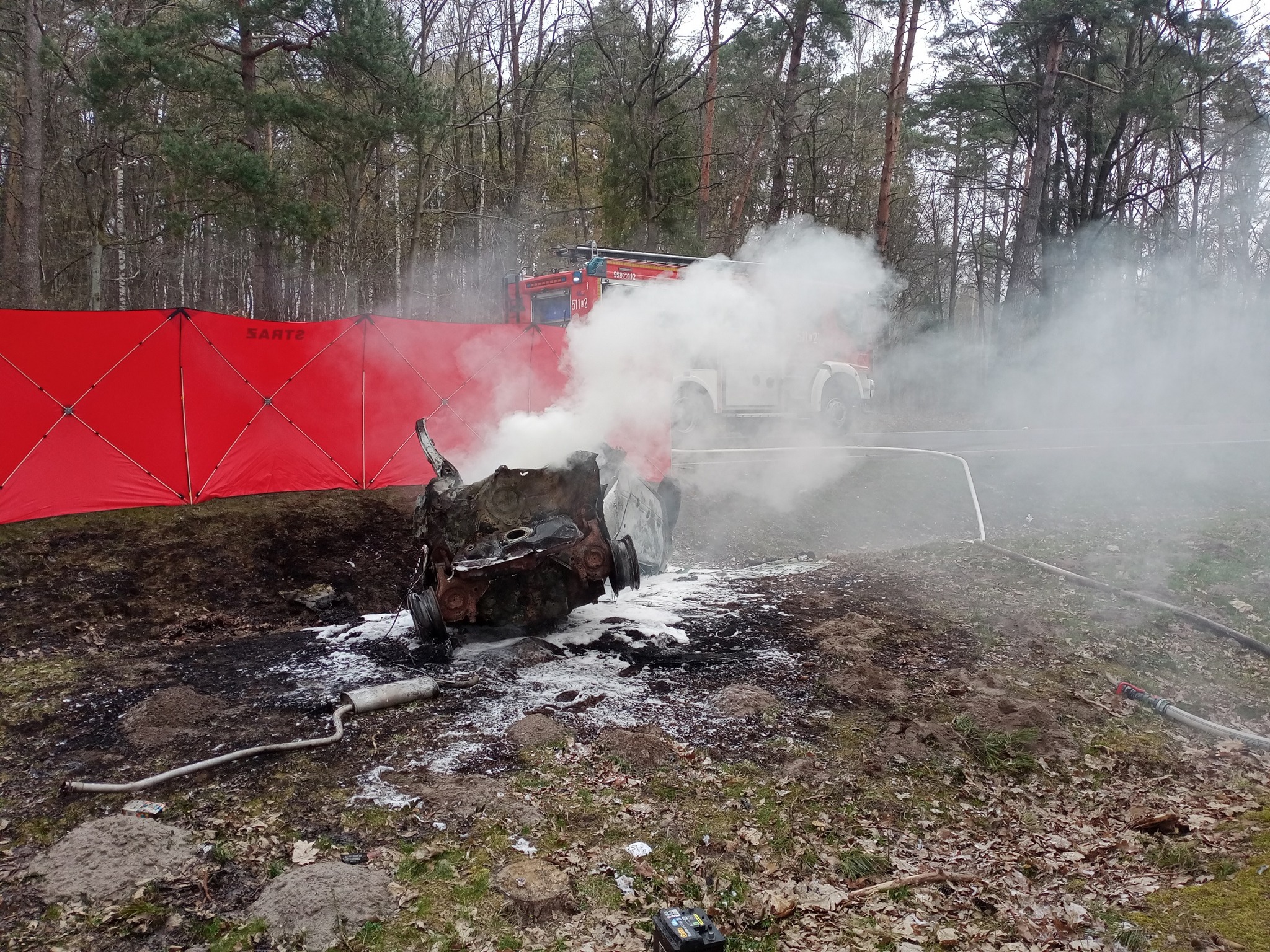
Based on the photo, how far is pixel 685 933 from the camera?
2871 millimetres

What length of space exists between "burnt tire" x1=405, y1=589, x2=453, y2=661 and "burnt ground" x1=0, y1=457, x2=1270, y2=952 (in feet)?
0.71

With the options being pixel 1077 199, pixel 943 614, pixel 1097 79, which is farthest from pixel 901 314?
pixel 943 614

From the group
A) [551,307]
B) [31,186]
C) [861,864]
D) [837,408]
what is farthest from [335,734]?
[837,408]

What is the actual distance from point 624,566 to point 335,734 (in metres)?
2.84

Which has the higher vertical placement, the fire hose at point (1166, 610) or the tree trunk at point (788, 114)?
the tree trunk at point (788, 114)

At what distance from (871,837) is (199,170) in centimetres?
1427

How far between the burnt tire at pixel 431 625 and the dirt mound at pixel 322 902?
275 centimetres

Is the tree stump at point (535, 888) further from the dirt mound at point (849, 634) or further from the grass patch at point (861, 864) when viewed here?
the dirt mound at point (849, 634)

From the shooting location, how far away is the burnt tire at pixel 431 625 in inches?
243

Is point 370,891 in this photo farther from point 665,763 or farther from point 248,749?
point 665,763

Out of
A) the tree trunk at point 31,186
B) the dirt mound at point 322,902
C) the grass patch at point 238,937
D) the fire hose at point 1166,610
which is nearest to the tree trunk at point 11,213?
the tree trunk at point 31,186

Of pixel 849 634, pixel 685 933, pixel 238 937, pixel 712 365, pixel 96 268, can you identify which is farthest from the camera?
pixel 96 268

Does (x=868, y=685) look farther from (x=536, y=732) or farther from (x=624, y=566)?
(x=536, y=732)

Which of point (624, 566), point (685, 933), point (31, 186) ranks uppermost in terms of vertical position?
point (31, 186)
